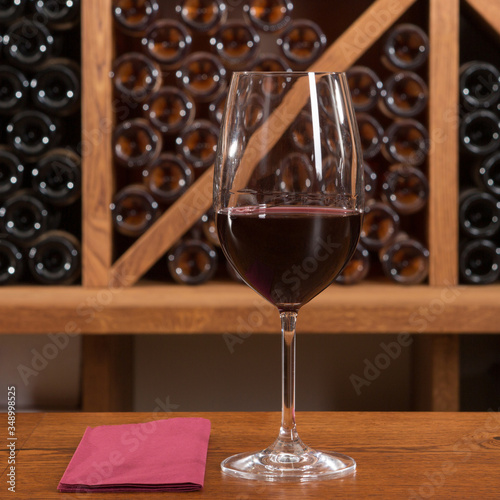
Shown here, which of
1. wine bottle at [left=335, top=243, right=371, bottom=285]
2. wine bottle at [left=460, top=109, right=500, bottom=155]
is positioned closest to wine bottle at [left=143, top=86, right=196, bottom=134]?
wine bottle at [left=335, top=243, right=371, bottom=285]

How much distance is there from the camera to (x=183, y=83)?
161cm

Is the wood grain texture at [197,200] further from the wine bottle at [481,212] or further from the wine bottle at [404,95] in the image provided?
the wine bottle at [481,212]

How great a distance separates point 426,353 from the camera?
1.57 meters

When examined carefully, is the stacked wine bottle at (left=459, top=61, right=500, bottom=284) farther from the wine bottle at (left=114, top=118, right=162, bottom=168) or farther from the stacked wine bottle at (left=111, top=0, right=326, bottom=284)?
the wine bottle at (left=114, top=118, right=162, bottom=168)

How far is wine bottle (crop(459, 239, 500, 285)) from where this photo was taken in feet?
5.16

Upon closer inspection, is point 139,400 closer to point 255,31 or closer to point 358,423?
point 255,31

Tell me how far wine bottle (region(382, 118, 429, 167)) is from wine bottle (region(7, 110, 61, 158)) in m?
0.70

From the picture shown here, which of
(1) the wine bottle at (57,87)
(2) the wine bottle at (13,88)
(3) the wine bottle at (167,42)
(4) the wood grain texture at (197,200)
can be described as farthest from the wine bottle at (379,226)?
(2) the wine bottle at (13,88)

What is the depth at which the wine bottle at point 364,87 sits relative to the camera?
1.59 meters

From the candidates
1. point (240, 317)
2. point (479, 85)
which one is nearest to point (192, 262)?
point (240, 317)

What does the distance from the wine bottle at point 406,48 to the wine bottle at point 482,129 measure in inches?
6.1

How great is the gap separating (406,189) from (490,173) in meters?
0.18

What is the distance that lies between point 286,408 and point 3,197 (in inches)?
52.5

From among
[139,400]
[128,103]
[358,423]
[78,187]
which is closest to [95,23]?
[128,103]
